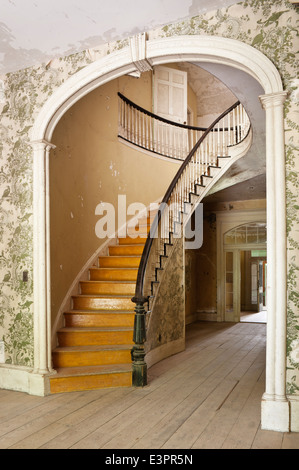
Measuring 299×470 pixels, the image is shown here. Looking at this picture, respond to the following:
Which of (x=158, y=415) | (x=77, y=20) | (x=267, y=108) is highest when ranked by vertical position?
(x=77, y=20)

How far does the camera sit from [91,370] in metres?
4.28

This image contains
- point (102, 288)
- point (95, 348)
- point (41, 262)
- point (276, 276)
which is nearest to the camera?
point (276, 276)

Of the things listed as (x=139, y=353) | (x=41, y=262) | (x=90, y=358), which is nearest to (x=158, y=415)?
(x=139, y=353)

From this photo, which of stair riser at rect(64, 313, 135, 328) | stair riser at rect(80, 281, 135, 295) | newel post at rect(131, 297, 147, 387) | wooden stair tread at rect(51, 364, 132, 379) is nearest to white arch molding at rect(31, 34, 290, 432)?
wooden stair tread at rect(51, 364, 132, 379)

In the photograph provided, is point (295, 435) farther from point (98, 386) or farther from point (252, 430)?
point (98, 386)

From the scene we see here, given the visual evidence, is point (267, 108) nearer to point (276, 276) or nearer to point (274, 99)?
point (274, 99)

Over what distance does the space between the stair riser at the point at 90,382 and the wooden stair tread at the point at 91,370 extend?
1.2 inches

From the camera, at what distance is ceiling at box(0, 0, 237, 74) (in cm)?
316

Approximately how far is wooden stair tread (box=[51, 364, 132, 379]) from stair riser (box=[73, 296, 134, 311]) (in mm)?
1000

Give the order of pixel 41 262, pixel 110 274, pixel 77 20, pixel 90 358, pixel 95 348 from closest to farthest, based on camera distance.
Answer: pixel 77 20 < pixel 41 262 < pixel 90 358 < pixel 95 348 < pixel 110 274

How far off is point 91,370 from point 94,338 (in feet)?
1.87

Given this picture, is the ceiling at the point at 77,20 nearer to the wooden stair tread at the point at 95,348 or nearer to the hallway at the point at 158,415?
the wooden stair tread at the point at 95,348

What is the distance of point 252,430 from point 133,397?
1285mm

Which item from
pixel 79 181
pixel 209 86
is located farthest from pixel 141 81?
pixel 79 181
